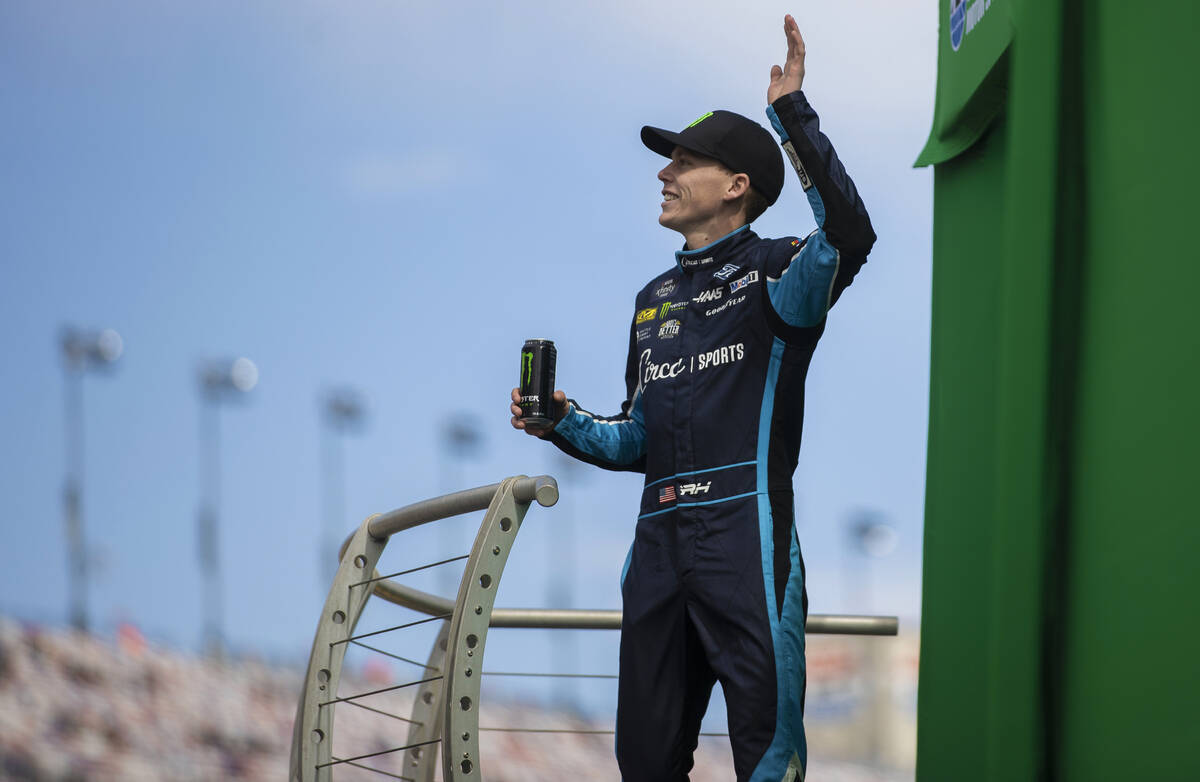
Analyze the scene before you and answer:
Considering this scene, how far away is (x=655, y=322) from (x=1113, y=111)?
110 centimetres

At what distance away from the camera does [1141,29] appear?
168cm

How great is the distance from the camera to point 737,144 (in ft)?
8.57

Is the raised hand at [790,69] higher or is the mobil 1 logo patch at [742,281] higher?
the raised hand at [790,69]

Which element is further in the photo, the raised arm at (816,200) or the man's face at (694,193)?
the man's face at (694,193)

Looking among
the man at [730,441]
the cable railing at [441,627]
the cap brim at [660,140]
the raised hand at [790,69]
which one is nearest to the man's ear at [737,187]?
the man at [730,441]

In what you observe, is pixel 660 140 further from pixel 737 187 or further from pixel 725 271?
pixel 725 271

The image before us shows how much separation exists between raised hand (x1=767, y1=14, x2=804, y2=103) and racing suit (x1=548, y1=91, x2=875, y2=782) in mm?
33

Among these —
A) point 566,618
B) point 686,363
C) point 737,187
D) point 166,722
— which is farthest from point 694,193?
point 166,722

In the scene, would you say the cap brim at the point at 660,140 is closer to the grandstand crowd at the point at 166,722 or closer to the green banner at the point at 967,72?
the green banner at the point at 967,72

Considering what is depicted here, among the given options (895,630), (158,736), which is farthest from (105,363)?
(895,630)

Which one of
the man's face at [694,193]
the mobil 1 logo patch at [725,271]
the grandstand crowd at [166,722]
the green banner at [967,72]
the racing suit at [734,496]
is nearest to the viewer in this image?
the green banner at [967,72]

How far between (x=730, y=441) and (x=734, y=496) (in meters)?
0.11

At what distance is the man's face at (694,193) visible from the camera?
8.55 feet

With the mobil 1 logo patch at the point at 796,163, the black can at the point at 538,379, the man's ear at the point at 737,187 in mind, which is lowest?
the black can at the point at 538,379
